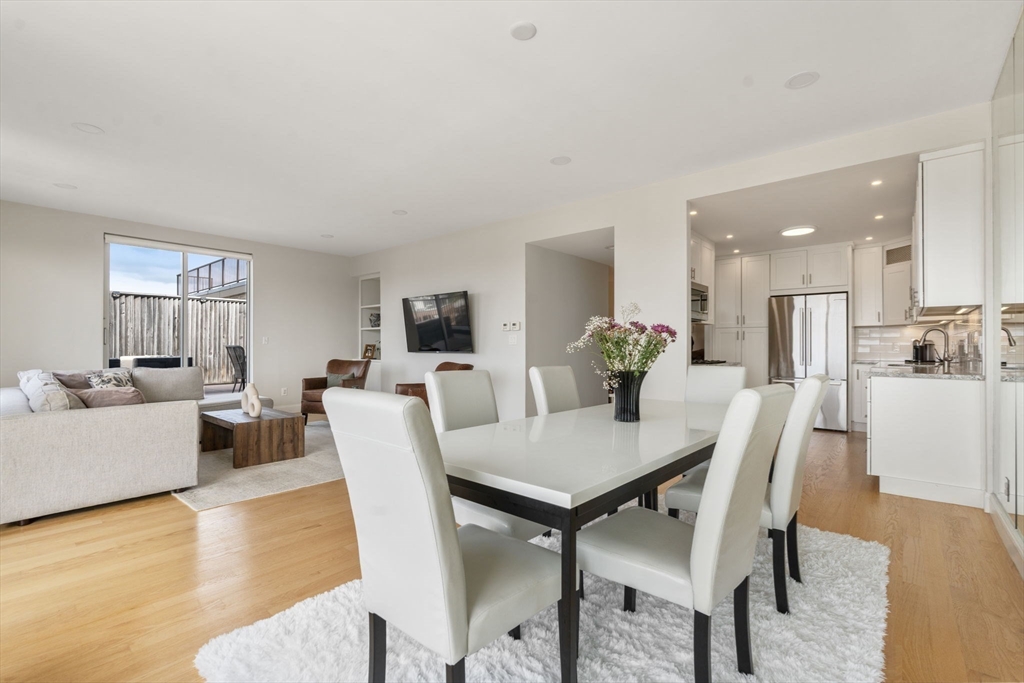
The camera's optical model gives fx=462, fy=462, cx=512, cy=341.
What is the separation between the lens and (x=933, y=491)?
3115 millimetres

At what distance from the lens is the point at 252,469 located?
3910 millimetres

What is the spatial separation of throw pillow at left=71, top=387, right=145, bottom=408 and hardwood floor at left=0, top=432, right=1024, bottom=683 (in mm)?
740

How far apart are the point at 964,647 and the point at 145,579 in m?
3.30

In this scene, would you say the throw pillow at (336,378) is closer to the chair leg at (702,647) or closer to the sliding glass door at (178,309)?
the sliding glass door at (178,309)

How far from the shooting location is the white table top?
1.18 m

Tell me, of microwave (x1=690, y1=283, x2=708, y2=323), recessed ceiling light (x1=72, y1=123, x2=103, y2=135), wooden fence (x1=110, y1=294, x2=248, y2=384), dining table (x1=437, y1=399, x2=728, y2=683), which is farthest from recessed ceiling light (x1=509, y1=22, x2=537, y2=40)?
wooden fence (x1=110, y1=294, x2=248, y2=384)

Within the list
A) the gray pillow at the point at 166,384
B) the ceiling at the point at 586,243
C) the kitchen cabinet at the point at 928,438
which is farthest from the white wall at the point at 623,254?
the gray pillow at the point at 166,384

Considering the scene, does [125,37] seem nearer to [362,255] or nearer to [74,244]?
[74,244]

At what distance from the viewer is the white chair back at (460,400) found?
2098 millimetres

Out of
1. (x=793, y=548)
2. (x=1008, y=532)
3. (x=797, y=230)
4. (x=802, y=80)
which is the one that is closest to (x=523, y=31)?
(x=802, y=80)

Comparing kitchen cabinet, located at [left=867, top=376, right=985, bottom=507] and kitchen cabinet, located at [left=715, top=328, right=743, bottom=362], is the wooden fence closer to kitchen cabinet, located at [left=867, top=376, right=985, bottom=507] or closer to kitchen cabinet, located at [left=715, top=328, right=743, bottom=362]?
kitchen cabinet, located at [left=715, top=328, right=743, bottom=362]

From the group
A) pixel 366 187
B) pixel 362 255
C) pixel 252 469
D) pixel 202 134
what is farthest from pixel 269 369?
pixel 202 134

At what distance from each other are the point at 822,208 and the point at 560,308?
2.93 metres

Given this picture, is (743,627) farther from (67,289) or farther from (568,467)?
(67,289)
